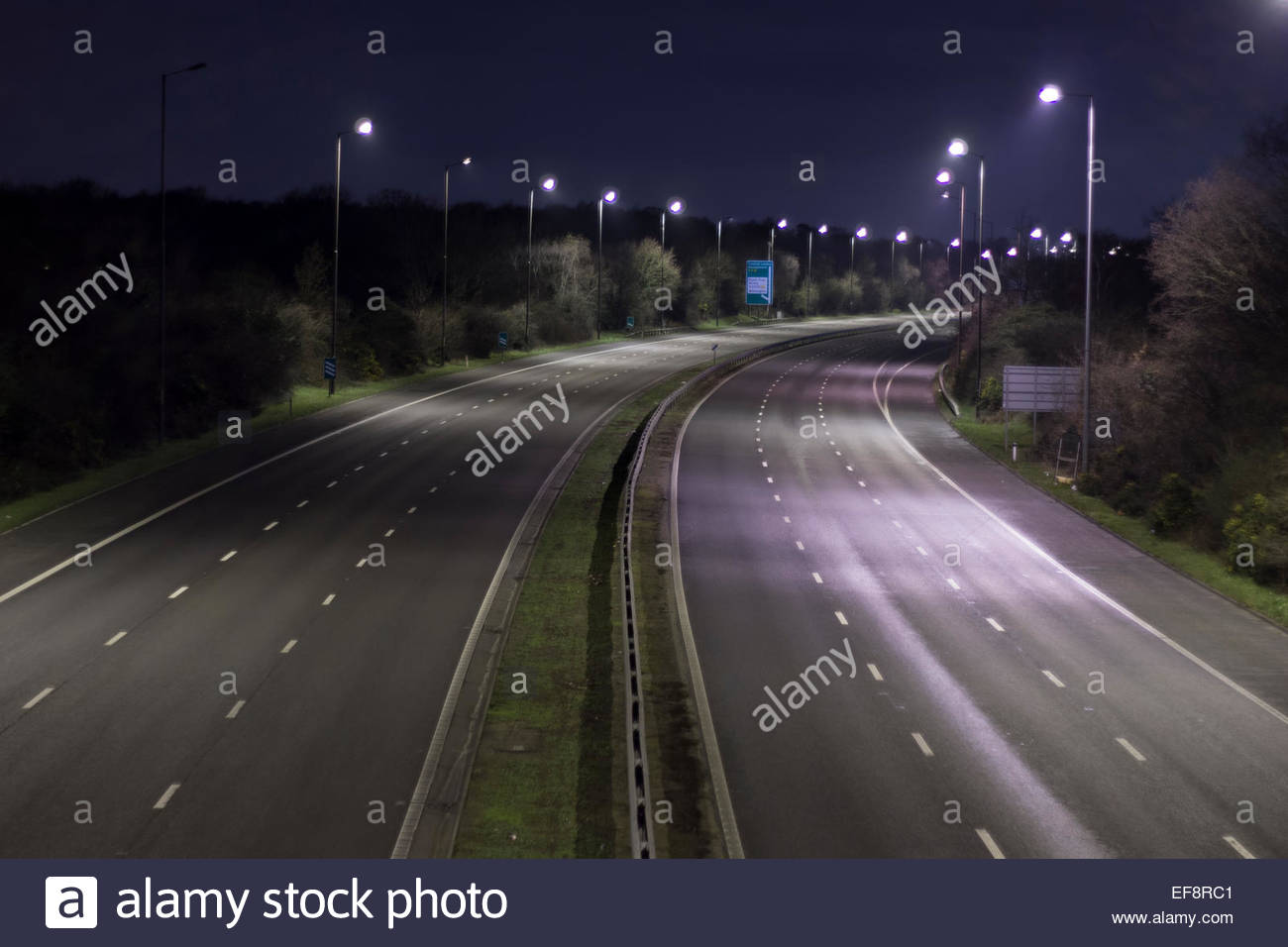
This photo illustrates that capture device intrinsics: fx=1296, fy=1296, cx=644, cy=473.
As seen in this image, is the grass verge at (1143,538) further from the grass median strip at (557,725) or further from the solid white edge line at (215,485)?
the solid white edge line at (215,485)

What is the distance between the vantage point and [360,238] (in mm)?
123062

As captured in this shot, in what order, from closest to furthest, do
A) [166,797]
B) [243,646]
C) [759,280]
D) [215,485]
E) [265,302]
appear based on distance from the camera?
1. [166,797]
2. [243,646]
3. [215,485]
4. [265,302]
5. [759,280]

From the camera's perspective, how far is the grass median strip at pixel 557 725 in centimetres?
1323

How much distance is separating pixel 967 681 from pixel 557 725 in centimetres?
660

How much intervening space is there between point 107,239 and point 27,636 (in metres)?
59.4

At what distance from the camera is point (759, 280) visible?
109 meters

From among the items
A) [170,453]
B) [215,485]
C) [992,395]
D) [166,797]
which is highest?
[992,395]

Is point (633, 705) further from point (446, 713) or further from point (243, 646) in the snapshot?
point (243, 646)

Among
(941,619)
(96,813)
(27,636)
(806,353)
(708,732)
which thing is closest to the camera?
(96,813)

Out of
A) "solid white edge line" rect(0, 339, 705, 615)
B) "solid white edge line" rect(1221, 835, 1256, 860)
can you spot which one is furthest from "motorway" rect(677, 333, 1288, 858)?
"solid white edge line" rect(0, 339, 705, 615)

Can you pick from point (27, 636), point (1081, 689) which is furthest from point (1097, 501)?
point (27, 636)

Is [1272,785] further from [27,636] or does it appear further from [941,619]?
[27,636]

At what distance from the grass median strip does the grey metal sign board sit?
2000 centimetres

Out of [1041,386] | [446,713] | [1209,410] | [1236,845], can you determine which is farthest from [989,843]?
[1041,386]
